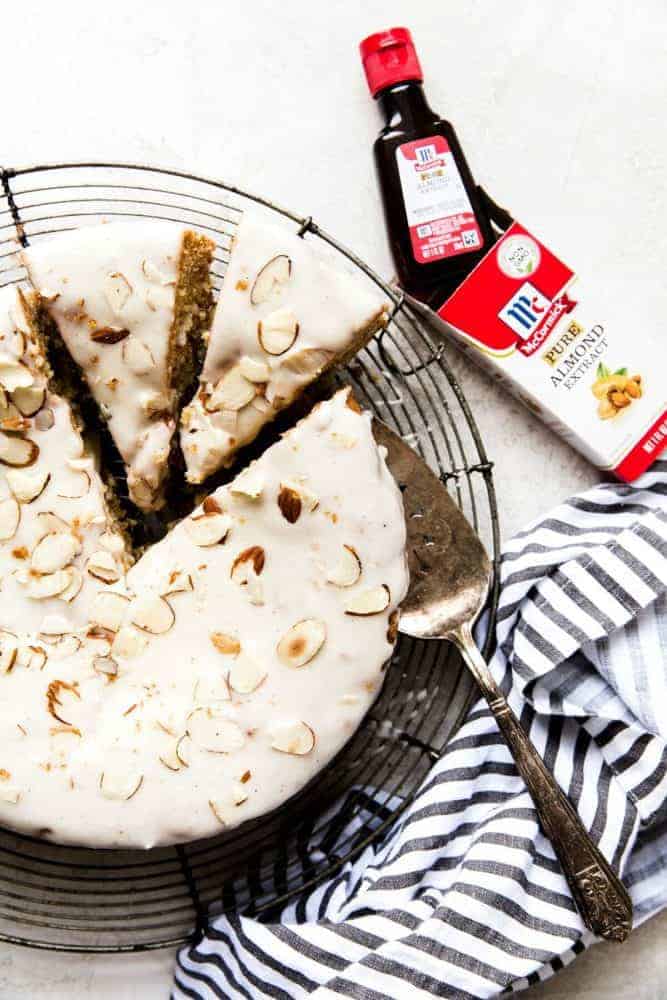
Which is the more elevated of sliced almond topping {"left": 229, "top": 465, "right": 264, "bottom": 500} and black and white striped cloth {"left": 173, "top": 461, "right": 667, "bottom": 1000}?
sliced almond topping {"left": 229, "top": 465, "right": 264, "bottom": 500}

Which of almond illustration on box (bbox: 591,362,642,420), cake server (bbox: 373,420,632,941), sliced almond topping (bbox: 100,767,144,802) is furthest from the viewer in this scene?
almond illustration on box (bbox: 591,362,642,420)

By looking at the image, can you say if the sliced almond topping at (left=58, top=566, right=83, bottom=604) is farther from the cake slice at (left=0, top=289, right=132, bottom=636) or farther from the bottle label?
the bottle label

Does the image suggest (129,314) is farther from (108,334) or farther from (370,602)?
(370,602)

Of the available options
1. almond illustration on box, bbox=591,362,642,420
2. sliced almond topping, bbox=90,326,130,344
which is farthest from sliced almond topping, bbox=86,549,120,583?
almond illustration on box, bbox=591,362,642,420

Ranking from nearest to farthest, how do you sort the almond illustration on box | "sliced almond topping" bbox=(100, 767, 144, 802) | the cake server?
"sliced almond topping" bbox=(100, 767, 144, 802)
the cake server
the almond illustration on box

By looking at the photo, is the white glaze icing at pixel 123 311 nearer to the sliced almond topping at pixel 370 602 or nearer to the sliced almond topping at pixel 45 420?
the sliced almond topping at pixel 45 420

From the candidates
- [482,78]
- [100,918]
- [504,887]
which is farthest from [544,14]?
[100,918]

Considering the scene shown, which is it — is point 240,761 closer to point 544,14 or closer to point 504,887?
point 504,887
